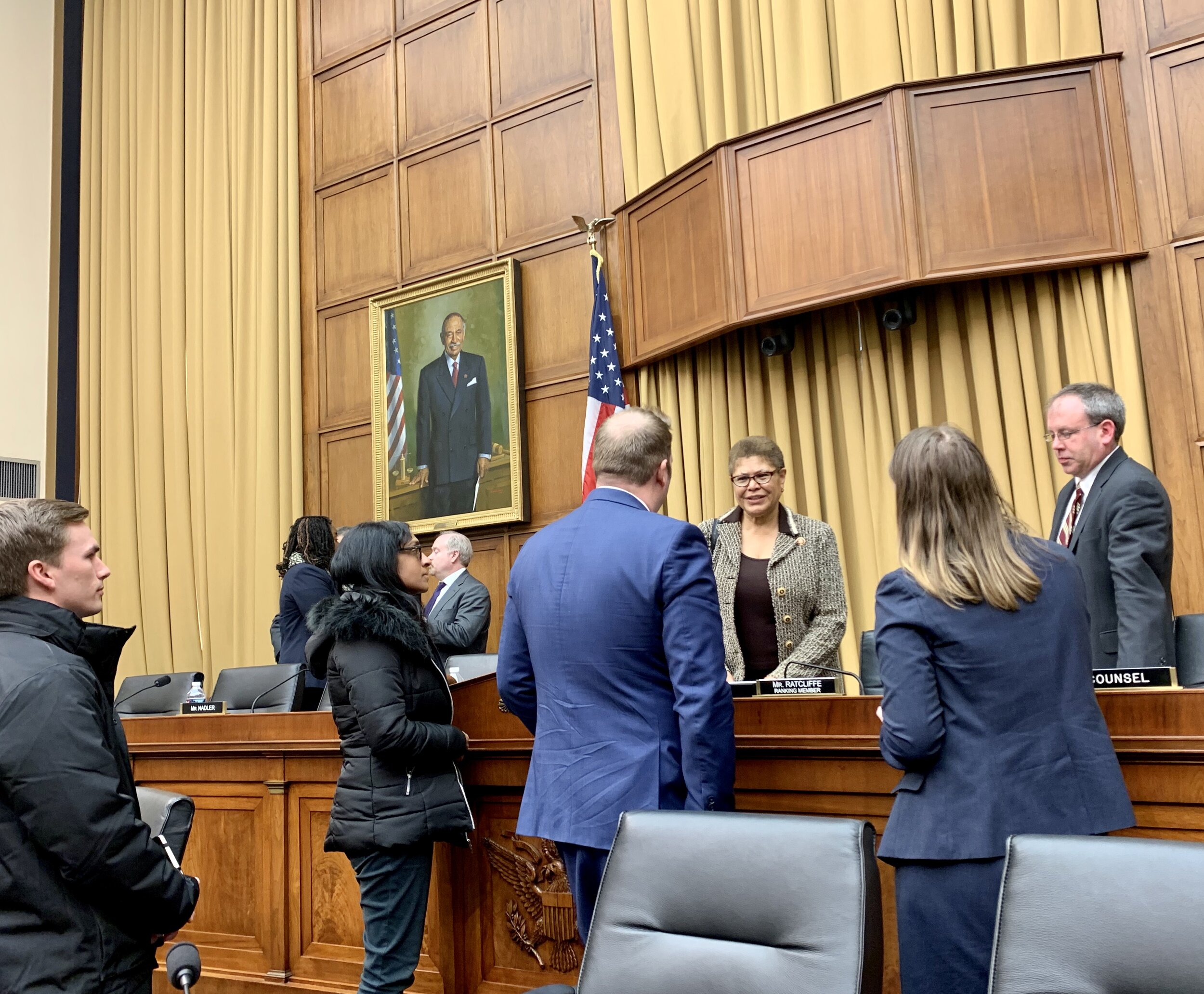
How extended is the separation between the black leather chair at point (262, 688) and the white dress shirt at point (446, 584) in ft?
2.12

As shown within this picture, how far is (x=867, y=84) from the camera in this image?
5723mm

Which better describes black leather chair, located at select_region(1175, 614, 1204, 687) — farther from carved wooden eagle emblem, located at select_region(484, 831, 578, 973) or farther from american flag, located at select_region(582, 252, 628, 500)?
american flag, located at select_region(582, 252, 628, 500)

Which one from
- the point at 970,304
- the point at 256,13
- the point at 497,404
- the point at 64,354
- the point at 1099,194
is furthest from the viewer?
the point at 64,354

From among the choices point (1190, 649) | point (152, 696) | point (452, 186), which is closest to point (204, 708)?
point (152, 696)

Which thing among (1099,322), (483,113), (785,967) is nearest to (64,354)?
(483,113)

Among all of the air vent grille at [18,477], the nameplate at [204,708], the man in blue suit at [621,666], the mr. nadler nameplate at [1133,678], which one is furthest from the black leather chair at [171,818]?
the air vent grille at [18,477]

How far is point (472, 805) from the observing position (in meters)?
3.43

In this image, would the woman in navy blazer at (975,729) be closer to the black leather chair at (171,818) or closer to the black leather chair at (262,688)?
the black leather chair at (171,818)

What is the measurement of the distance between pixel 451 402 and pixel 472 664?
353cm

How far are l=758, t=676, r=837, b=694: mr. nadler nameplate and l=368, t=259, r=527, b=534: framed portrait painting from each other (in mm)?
4133

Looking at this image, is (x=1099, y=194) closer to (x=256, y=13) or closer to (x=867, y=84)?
(x=867, y=84)

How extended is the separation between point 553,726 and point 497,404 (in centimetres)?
478

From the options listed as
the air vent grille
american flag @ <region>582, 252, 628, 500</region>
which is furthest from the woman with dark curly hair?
the air vent grille

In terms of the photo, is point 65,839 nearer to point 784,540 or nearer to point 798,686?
point 798,686
